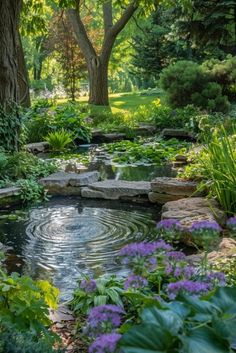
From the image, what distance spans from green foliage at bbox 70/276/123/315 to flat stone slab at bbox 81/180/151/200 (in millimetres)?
3369

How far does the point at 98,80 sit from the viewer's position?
18875 millimetres

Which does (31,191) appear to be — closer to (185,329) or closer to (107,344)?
(107,344)

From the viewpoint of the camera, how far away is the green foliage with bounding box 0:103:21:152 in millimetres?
7559

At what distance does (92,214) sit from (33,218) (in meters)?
0.67

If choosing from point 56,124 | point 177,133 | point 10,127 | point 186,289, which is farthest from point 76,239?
point 177,133

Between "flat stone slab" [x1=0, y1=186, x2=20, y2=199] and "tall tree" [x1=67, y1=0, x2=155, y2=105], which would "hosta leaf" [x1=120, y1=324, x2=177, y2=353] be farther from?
"tall tree" [x1=67, y1=0, x2=155, y2=105]

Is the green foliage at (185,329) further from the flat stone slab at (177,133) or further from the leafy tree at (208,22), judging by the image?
the leafy tree at (208,22)

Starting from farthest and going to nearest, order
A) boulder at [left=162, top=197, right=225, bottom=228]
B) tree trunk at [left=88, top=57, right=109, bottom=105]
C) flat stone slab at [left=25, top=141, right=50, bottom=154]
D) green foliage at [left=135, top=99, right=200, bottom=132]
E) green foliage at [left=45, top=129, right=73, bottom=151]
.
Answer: tree trunk at [left=88, top=57, right=109, bottom=105] → green foliage at [left=135, top=99, right=200, bottom=132] → green foliage at [left=45, top=129, right=73, bottom=151] → flat stone slab at [left=25, top=141, right=50, bottom=154] → boulder at [left=162, top=197, right=225, bottom=228]

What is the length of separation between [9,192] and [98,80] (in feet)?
43.4

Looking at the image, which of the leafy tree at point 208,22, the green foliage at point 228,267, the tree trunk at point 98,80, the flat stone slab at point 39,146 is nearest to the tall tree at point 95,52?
the tree trunk at point 98,80

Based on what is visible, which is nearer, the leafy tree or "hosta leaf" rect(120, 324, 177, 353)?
"hosta leaf" rect(120, 324, 177, 353)

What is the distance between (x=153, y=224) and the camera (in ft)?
Result: 17.4

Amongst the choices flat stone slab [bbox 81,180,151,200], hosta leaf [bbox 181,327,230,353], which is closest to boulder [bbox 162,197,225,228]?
flat stone slab [bbox 81,180,151,200]

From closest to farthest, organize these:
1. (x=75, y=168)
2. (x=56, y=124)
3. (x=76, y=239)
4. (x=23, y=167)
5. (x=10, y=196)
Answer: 1. (x=76, y=239)
2. (x=10, y=196)
3. (x=23, y=167)
4. (x=75, y=168)
5. (x=56, y=124)
